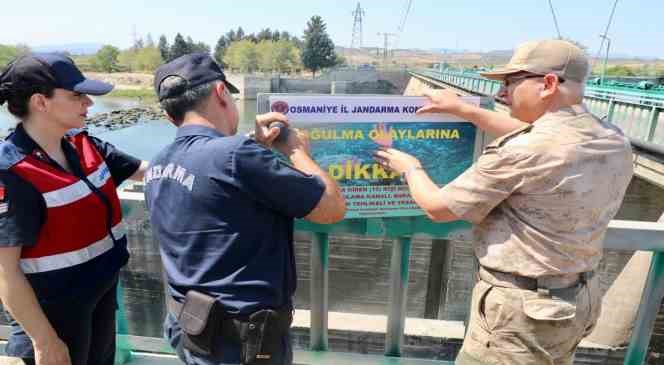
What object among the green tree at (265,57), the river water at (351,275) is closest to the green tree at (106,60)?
the green tree at (265,57)

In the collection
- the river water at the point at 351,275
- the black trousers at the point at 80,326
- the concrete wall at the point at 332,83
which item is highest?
the black trousers at the point at 80,326

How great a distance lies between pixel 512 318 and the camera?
5.19ft

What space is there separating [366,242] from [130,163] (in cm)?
884

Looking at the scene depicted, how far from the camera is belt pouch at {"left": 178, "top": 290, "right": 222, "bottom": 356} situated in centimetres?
147

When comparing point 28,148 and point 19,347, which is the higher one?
point 28,148

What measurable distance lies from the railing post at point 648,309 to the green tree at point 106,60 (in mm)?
113859

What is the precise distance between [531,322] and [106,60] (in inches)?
4509

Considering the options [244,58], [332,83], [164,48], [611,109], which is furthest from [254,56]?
[611,109]

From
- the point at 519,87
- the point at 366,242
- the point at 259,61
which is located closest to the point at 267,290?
the point at 519,87

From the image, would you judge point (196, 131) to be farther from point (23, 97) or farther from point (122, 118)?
point (122, 118)

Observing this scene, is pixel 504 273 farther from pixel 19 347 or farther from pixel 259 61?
pixel 259 61

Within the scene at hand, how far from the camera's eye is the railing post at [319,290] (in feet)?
6.89

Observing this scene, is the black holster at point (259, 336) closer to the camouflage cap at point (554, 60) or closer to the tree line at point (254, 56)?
the camouflage cap at point (554, 60)

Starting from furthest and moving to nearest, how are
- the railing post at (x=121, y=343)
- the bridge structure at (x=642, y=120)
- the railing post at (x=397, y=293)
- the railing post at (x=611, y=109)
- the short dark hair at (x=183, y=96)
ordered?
the railing post at (x=611, y=109), the bridge structure at (x=642, y=120), the railing post at (x=121, y=343), the railing post at (x=397, y=293), the short dark hair at (x=183, y=96)
